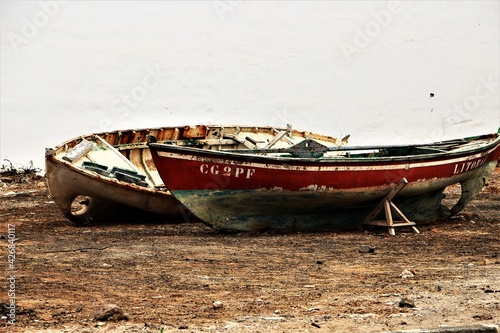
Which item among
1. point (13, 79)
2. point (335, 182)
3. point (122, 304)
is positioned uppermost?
point (13, 79)

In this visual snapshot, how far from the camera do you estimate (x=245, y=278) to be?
24.2 ft

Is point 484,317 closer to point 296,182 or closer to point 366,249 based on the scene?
point 366,249

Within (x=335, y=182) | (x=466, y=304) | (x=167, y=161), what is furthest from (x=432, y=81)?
(x=466, y=304)

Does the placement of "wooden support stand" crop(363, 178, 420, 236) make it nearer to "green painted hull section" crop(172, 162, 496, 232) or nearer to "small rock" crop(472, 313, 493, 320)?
"green painted hull section" crop(172, 162, 496, 232)

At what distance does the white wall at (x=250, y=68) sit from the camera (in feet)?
41.5

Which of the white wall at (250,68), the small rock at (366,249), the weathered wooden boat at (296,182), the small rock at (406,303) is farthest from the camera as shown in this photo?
the white wall at (250,68)

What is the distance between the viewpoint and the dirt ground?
6035mm

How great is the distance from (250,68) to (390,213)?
3855mm

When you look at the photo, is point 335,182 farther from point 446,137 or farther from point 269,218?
point 446,137

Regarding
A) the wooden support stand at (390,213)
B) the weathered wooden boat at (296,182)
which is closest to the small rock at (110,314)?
the weathered wooden boat at (296,182)

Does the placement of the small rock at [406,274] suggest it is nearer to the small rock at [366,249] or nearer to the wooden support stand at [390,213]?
the small rock at [366,249]

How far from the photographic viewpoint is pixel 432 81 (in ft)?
44.7

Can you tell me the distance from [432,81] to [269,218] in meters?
4.69

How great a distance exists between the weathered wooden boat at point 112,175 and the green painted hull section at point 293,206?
3.07 feet
